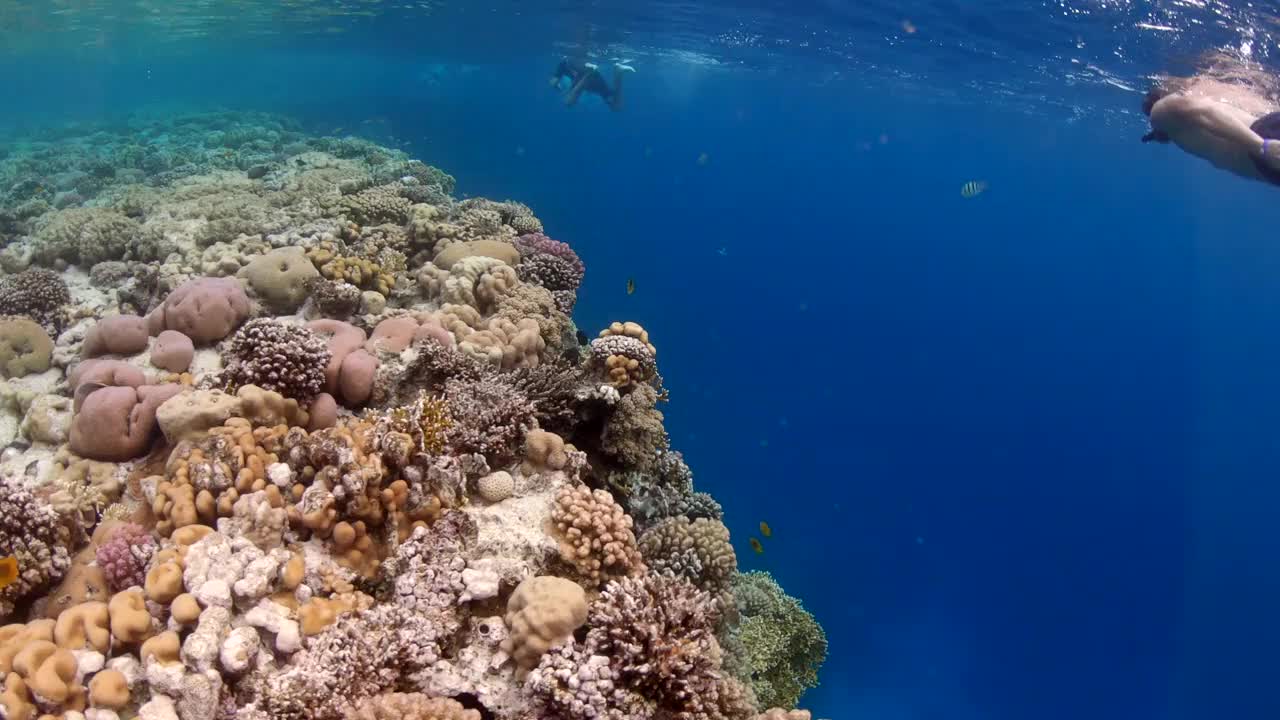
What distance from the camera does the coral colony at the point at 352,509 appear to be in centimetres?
391

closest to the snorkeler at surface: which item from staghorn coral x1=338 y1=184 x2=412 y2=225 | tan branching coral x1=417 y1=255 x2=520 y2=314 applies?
staghorn coral x1=338 y1=184 x2=412 y2=225

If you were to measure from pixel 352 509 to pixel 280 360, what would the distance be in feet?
6.86

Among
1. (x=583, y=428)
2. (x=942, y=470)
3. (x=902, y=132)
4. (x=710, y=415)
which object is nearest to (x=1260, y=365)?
(x=902, y=132)

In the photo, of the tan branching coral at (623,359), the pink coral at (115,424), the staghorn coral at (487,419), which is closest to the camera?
the pink coral at (115,424)

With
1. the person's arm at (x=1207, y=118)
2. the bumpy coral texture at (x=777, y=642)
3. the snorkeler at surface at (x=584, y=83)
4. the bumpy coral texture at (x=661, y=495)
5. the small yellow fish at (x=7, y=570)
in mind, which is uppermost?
the person's arm at (x=1207, y=118)

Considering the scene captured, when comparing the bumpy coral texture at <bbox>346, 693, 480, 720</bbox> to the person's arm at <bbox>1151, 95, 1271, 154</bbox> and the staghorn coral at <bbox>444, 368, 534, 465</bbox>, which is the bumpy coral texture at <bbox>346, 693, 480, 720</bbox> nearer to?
the staghorn coral at <bbox>444, 368, 534, 465</bbox>

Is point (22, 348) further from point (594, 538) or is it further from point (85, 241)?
point (594, 538)

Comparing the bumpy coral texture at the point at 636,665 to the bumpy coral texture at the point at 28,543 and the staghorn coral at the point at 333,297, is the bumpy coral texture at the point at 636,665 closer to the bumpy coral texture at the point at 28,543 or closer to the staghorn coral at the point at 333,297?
the bumpy coral texture at the point at 28,543

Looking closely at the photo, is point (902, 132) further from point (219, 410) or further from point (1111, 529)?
point (219, 410)

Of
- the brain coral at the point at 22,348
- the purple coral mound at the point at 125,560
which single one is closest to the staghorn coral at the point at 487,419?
the purple coral mound at the point at 125,560

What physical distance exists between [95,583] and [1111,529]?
6877 cm

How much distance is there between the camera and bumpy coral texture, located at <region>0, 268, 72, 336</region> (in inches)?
350

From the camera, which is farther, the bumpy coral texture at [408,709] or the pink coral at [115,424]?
the pink coral at [115,424]

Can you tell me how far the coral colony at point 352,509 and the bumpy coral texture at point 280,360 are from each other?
0.11ft
